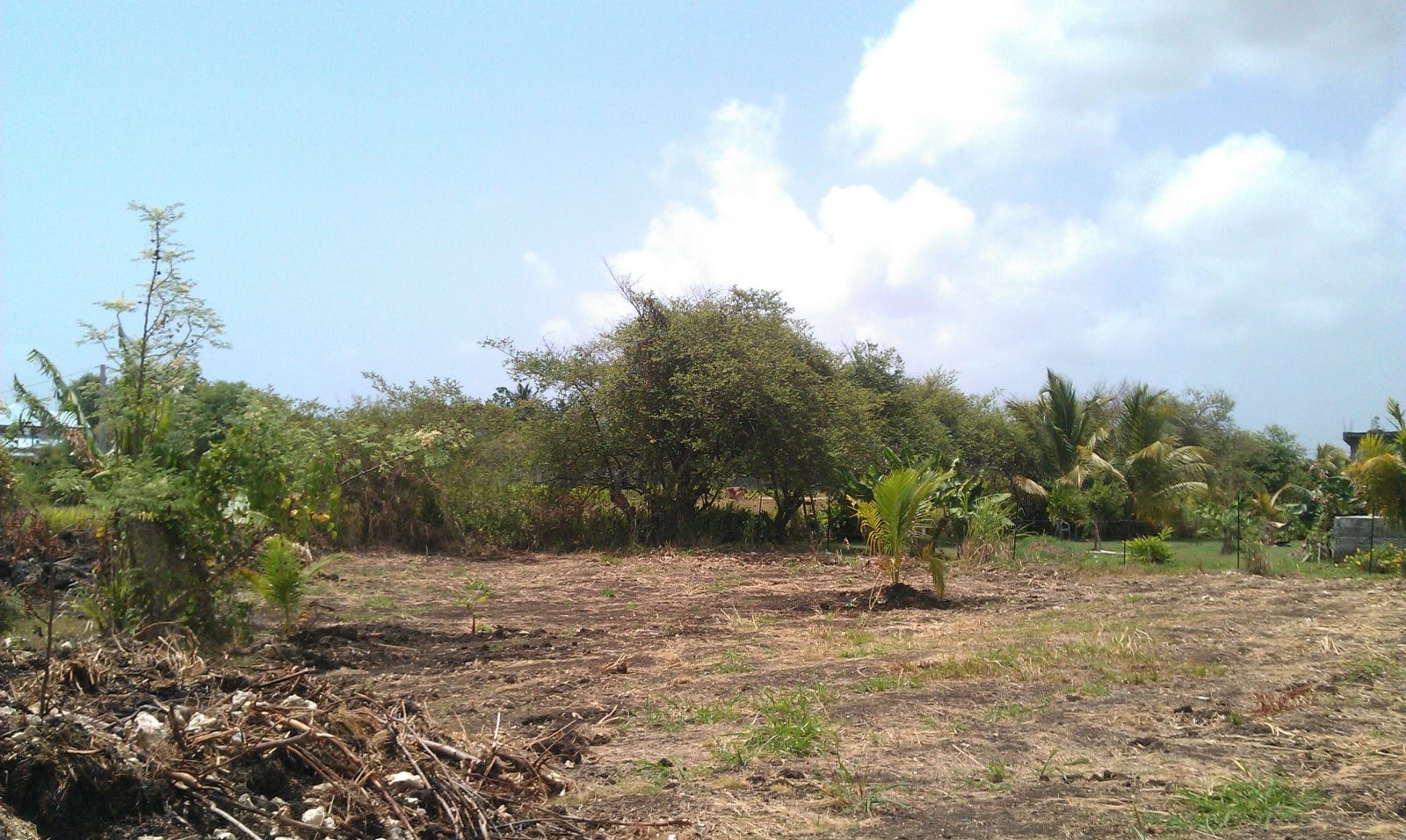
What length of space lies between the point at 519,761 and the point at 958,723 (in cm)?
310

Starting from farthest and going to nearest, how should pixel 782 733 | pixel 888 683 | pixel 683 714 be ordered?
pixel 888 683 → pixel 683 714 → pixel 782 733

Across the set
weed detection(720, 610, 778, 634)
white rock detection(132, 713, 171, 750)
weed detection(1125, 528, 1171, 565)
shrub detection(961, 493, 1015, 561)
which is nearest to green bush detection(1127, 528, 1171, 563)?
weed detection(1125, 528, 1171, 565)

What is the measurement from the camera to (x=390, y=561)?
19.2 meters

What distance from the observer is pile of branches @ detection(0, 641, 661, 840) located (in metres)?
4.14

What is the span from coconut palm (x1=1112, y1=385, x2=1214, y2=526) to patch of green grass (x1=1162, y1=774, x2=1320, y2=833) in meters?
22.7

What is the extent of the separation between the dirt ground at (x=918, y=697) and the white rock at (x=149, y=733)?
85.3 inches

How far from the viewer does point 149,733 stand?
4.51 metres

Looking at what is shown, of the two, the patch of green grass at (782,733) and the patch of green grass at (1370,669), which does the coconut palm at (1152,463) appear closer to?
the patch of green grass at (1370,669)

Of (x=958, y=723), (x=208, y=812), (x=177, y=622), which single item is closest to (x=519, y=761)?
(x=208, y=812)

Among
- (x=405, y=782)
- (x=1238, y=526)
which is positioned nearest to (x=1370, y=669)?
(x=405, y=782)

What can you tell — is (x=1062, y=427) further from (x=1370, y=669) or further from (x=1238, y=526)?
(x=1370, y=669)

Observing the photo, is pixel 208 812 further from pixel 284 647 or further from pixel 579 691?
pixel 284 647

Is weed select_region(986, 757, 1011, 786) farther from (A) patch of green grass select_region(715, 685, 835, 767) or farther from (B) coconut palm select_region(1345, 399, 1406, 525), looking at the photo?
(B) coconut palm select_region(1345, 399, 1406, 525)

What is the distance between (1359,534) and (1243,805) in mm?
17180
